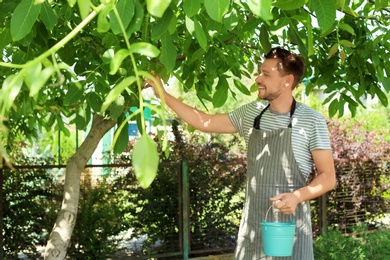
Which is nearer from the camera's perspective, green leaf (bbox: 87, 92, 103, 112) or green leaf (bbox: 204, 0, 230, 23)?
green leaf (bbox: 204, 0, 230, 23)

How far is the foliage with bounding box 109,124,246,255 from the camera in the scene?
667 cm

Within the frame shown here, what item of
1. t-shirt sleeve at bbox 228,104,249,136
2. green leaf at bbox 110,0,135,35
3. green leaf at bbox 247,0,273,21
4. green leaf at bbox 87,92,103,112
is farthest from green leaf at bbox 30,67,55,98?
t-shirt sleeve at bbox 228,104,249,136

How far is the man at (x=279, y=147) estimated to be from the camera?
3.26 metres

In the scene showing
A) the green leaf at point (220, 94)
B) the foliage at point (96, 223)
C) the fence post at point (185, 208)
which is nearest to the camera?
the green leaf at point (220, 94)

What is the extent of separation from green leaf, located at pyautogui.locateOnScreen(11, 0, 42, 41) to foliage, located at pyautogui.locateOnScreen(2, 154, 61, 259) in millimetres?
4528

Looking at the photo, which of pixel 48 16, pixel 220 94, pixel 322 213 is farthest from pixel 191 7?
pixel 322 213

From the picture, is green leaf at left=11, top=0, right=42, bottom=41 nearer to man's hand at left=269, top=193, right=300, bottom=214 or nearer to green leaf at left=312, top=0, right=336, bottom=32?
green leaf at left=312, top=0, right=336, bottom=32

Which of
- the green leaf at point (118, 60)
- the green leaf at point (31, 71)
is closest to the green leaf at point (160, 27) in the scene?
the green leaf at point (118, 60)

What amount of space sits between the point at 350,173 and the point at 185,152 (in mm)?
2185

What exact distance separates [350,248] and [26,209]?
2.96 meters

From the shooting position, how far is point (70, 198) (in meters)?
4.03

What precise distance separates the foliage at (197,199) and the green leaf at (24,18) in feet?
16.0

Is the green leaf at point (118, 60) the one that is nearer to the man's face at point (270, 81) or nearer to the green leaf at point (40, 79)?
the green leaf at point (40, 79)

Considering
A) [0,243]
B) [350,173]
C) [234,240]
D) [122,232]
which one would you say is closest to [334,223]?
[350,173]
